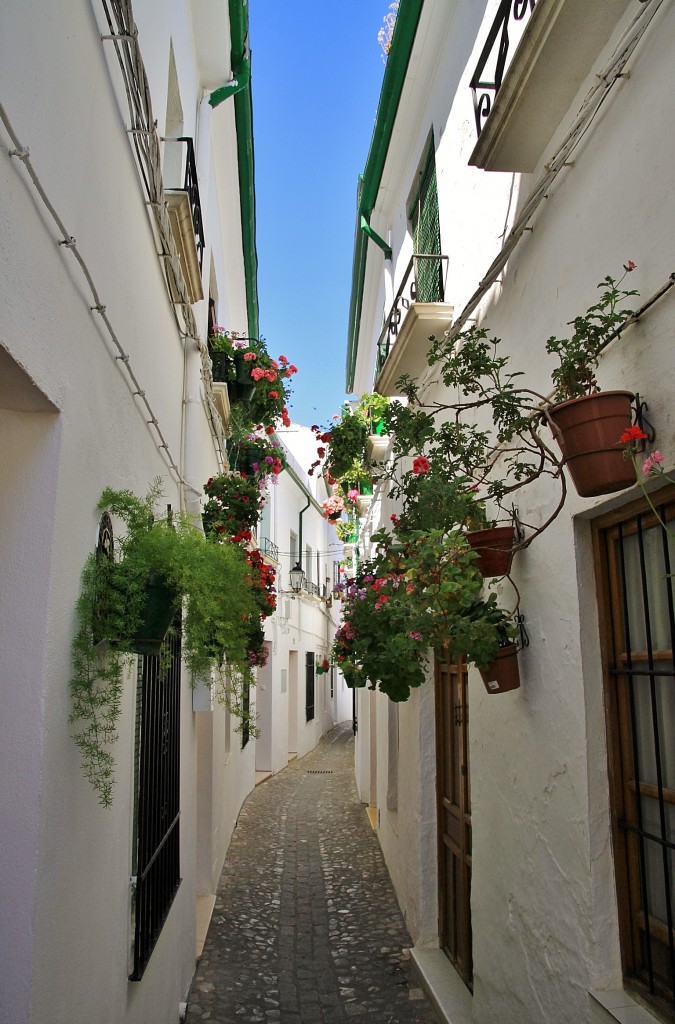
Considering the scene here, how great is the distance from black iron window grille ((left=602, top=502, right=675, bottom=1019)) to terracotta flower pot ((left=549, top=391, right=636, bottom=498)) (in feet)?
0.83

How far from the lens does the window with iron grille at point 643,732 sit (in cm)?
256

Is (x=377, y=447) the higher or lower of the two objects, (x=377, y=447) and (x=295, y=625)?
the higher

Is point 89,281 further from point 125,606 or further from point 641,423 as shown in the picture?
point 641,423

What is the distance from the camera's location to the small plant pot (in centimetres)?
352

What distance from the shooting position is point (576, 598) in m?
3.07

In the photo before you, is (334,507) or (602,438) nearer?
(602,438)

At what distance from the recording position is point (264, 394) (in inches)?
292

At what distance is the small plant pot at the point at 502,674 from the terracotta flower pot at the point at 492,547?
0.38 m

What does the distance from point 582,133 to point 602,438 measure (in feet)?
4.69

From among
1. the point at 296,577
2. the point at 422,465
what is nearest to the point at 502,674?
the point at 422,465

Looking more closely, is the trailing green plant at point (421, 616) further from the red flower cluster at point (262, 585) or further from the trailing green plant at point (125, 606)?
the red flower cluster at point (262, 585)

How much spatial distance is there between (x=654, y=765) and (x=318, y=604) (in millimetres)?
20156

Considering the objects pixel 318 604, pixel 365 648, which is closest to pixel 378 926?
pixel 365 648

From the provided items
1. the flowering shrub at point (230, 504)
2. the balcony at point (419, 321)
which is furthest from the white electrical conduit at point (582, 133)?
the flowering shrub at point (230, 504)
